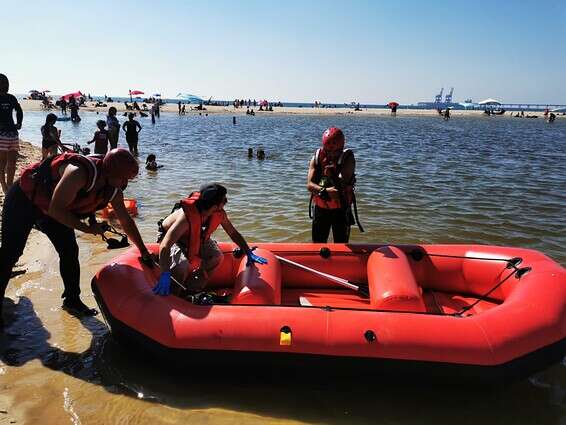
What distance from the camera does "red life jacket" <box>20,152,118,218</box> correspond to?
3.32 meters

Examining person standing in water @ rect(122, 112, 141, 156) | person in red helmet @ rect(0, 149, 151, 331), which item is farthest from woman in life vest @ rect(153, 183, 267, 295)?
person standing in water @ rect(122, 112, 141, 156)

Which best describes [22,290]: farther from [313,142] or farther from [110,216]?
[313,142]

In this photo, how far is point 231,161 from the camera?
1503cm

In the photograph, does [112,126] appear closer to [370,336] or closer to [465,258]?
[465,258]

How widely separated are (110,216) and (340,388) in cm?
522

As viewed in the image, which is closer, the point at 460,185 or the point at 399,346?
the point at 399,346

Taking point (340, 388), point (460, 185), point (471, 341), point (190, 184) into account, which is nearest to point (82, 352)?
point (340, 388)

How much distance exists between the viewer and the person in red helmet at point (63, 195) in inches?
126

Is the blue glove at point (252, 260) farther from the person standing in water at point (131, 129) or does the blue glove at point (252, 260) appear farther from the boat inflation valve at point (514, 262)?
the person standing in water at point (131, 129)

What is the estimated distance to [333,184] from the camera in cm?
457

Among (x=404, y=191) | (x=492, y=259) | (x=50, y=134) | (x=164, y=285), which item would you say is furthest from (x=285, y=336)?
(x=404, y=191)

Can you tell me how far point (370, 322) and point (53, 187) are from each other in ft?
8.10

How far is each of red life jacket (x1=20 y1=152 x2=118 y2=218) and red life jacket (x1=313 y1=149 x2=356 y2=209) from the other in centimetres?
206

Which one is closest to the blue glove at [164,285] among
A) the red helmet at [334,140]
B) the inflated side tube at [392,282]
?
the inflated side tube at [392,282]
